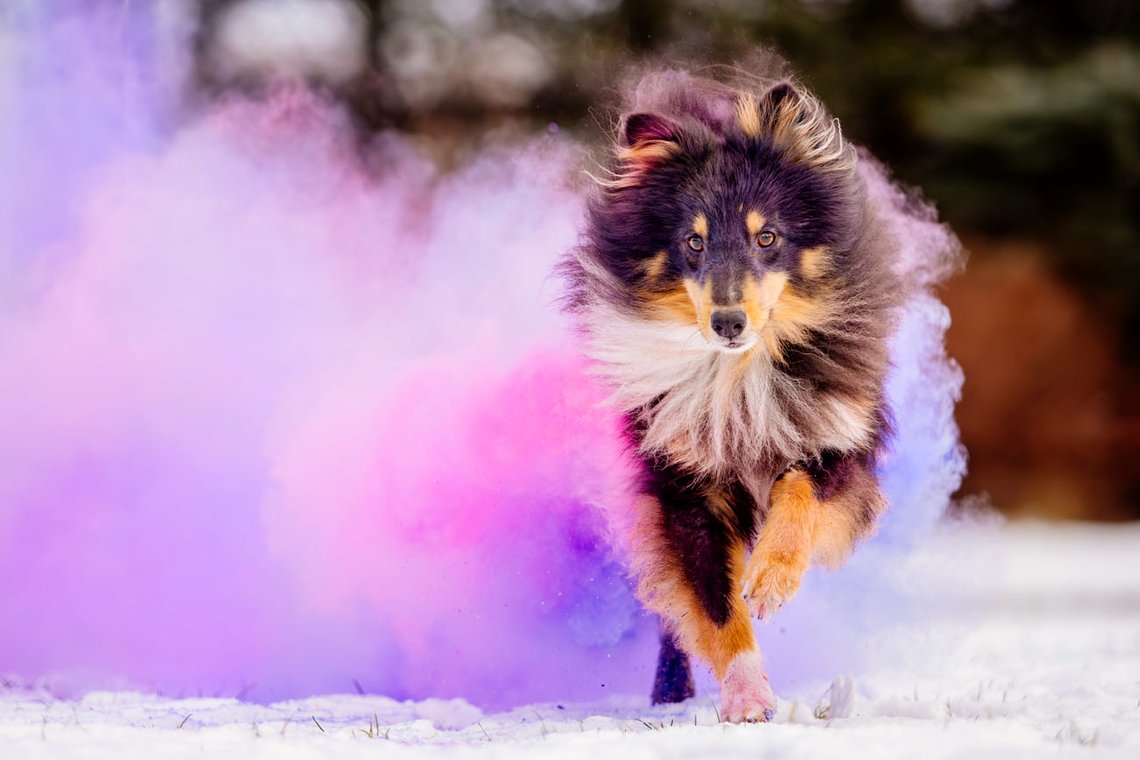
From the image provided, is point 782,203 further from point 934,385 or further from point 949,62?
point 949,62

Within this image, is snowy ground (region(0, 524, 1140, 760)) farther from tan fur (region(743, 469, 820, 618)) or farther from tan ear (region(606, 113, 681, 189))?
tan ear (region(606, 113, 681, 189))

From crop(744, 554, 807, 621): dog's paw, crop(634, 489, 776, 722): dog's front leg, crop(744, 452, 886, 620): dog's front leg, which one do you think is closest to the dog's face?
crop(744, 452, 886, 620): dog's front leg

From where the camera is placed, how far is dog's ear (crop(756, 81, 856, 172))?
14.3ft

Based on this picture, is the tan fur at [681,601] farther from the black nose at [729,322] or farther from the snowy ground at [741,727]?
the black nose at [729,322]

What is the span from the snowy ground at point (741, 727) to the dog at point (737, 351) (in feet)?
1.59

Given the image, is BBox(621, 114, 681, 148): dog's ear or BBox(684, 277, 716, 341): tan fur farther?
BBox(621, 114, 681, 148): dog's ear

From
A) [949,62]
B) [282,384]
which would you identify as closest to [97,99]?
[282,384]

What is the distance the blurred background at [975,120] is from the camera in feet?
45.6

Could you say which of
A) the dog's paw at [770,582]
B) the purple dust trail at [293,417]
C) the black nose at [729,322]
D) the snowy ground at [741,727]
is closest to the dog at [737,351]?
the black nose at [729,322]

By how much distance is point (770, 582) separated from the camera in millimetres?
3855

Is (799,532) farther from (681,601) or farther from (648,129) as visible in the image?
(648,129)

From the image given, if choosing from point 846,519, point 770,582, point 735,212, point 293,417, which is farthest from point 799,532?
point 293,417

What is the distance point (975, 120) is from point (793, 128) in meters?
10.2

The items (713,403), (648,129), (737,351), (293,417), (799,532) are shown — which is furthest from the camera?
(293,417)
